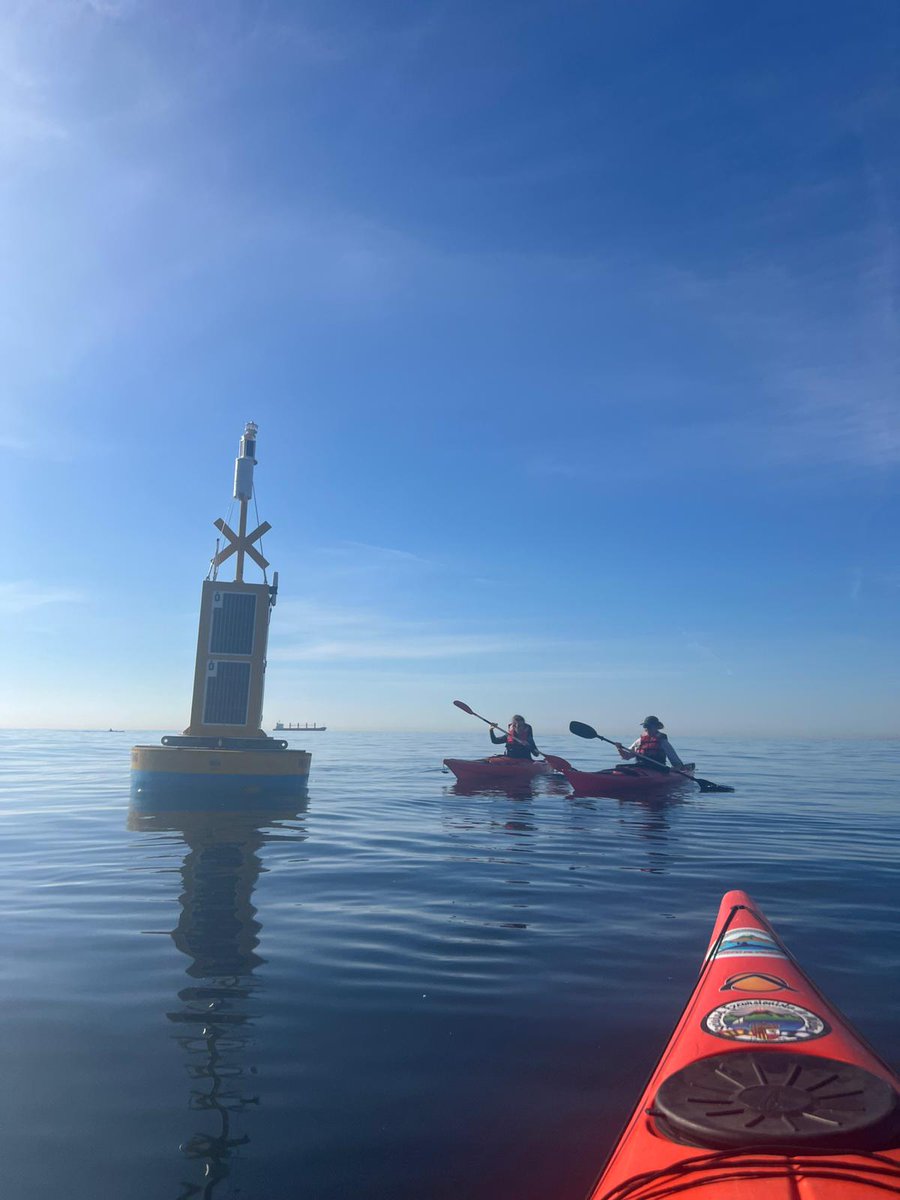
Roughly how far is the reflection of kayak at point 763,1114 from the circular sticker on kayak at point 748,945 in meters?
0.77

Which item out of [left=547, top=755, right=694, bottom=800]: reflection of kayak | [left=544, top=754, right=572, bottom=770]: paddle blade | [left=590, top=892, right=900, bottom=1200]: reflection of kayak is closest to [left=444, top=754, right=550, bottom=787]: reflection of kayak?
[left=544, top=754, right=572, bottom=770]: paddle blade

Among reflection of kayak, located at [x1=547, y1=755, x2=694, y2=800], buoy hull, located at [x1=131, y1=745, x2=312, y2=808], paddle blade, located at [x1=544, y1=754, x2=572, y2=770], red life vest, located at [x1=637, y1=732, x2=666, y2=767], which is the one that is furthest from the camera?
red life vest, located at [x1=637, y1=732, x2=666, y2=767]

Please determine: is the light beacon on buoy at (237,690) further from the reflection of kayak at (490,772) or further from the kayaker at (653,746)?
the kayaker at (653,746)

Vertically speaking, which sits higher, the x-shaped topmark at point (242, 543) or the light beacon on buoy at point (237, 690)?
the x-shaped topmark at point (242, 543)

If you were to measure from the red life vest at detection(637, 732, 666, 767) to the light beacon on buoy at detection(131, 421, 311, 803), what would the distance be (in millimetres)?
9065

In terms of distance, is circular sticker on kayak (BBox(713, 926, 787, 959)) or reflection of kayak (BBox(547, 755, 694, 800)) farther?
reflection of kayak (BBox(547, 755, 694, 800))

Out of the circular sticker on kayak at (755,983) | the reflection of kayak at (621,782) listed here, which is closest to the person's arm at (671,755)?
the reflection of kayak at (621,782)

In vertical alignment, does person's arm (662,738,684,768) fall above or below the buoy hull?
above

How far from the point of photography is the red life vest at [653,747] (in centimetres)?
2052

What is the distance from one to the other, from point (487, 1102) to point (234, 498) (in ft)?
69.8

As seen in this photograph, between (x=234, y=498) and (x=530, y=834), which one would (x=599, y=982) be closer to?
(x=530, y=834)

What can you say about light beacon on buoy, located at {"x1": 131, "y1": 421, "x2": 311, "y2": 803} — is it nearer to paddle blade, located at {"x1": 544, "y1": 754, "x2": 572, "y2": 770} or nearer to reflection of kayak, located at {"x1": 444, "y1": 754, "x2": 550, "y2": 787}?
reflection of kayak, located at {"x1": 444, "y1": 754, "x2": 550, "y2": 787}

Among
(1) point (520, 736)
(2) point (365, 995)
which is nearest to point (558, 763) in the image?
(1) point (520, 736)

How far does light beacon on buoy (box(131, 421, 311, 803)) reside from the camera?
57.0 feet
